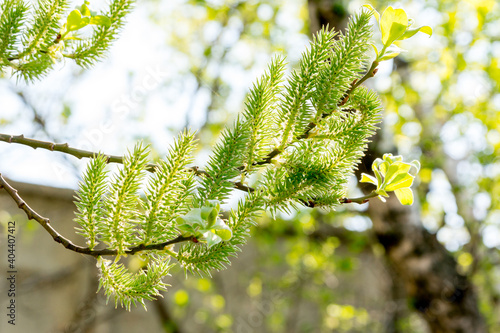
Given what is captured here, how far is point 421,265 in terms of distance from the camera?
1708 mm

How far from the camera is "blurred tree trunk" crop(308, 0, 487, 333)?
169cm

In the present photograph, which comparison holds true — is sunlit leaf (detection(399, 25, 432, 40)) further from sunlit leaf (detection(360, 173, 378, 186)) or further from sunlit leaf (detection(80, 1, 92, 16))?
sunlit leaf (detection(80, 1, 92, 16))

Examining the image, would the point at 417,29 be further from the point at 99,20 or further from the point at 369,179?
the point at 99,20

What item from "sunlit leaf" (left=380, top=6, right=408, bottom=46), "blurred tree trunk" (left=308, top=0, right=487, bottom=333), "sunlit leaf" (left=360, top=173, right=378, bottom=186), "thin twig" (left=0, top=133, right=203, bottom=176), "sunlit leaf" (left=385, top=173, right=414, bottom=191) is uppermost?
"sunlit leaf" (left=380, top=6, right=408, bottom=46)

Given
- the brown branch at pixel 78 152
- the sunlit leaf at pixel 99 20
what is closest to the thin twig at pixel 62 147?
the brown branch at pixel 78 152

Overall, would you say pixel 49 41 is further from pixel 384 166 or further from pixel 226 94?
pixel 226 94

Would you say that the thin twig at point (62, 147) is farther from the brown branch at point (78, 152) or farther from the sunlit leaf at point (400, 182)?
the sunlit leaf at point (400, 182)

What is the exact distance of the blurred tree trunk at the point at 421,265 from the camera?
1.69 metres

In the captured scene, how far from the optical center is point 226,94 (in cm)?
289

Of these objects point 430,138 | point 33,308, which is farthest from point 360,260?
point 33,308

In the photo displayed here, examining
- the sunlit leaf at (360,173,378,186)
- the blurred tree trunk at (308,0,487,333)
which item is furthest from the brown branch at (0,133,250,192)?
the blurred tree trunk at (308,0,487,333)

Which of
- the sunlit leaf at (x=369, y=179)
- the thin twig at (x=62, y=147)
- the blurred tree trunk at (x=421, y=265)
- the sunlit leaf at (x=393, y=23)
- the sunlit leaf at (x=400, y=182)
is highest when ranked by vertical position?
the sunlit leaf at (x=393, y=23)

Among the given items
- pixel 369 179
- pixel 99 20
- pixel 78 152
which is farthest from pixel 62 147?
pixel 369 179

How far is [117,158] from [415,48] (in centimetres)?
270
